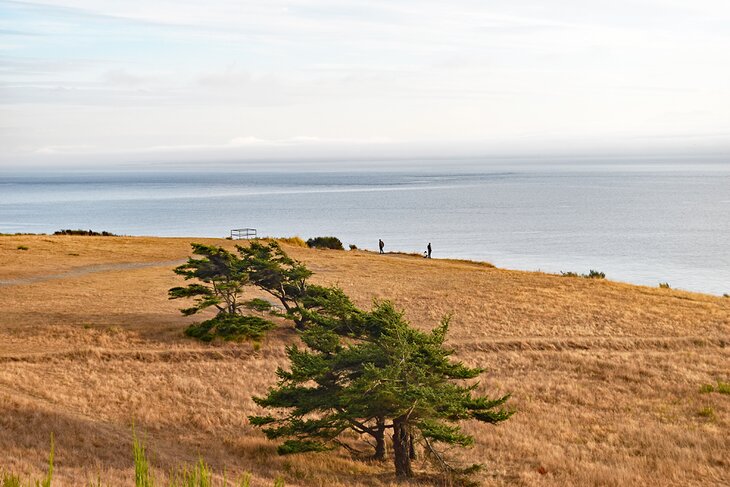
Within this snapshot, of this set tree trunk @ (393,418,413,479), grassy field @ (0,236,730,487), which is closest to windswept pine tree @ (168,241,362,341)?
grassy field @ (0,236,730,487)

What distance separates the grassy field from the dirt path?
201 mm

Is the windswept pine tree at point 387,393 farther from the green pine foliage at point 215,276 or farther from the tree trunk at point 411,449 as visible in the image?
the green pine foliage at point 215,276

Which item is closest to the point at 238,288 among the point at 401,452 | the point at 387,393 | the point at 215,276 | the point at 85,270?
the point at 215,276

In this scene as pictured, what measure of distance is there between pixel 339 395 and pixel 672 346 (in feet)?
83.4

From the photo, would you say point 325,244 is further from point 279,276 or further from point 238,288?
point 279,276

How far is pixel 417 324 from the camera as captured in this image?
37.4m

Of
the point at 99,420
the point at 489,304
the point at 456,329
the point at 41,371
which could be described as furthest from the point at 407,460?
the point at 489,304

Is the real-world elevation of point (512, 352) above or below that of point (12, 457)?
below

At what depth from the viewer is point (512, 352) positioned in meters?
34.1

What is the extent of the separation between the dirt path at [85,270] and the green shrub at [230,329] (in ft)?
56.6

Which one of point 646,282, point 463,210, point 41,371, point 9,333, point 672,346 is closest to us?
point 41,371

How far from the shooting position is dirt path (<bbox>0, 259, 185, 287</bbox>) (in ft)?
144

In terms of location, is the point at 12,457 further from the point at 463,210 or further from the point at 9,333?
the point at 463,210

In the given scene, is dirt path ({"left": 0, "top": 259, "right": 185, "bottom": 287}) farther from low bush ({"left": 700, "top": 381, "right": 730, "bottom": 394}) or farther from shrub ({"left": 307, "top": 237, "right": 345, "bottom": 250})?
low bush ({"left": 700, "top": 381, "right": 730, "bottom": 394})
